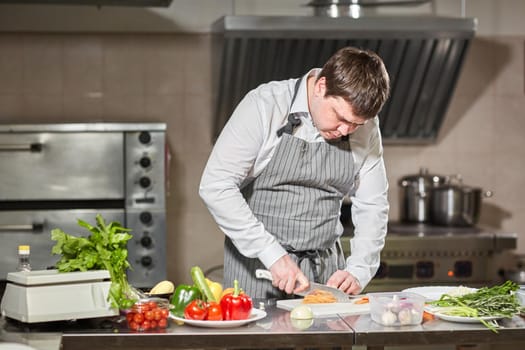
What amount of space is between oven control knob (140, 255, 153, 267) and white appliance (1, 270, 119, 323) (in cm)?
192

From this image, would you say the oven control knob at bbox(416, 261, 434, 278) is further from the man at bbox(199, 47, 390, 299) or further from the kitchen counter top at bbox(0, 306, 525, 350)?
the kitchen counter top at bbox(0, 306, 525, 350)

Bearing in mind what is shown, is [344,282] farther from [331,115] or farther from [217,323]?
[217,323]

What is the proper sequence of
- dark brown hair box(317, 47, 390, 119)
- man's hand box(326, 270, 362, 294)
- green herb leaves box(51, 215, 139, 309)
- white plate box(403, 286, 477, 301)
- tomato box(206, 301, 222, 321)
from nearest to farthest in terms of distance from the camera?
tomato box(206, 301, 222, 321) → green herb leaves box(51, 215, 139, 309) → dark brown hair box(317, 47, 390, 119) → white plate box(403, 286, 477, 301) → man's hand box(326, 270, 362, 294)

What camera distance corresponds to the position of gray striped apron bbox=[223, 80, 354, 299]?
288 cm

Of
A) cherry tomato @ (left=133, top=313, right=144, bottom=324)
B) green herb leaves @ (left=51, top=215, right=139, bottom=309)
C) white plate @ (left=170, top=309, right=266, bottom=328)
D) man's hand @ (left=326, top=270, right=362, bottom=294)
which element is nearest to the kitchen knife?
man's hand @ (left=326, top=270, right=362, bottom=294)

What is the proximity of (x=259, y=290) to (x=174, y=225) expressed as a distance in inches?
79.7

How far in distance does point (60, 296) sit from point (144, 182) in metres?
1.99

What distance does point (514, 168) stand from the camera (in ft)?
17.0

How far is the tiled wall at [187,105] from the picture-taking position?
4.81m

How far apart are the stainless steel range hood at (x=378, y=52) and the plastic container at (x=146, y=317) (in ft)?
7.81

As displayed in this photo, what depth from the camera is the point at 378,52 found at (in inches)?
186

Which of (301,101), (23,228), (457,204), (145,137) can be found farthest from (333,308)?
(457,204)

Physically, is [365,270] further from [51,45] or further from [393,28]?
[51,45]

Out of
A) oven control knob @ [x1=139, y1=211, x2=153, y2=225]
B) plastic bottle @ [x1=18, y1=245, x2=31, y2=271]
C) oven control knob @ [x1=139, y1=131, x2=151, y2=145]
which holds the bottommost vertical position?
oven control knob @ [x1=139, y1=211, x2=153, y2=225]
